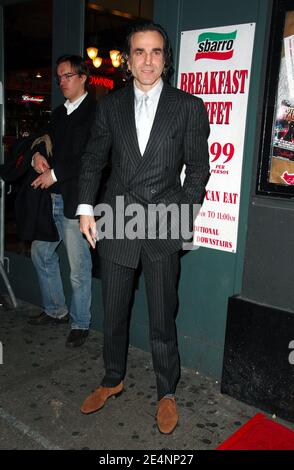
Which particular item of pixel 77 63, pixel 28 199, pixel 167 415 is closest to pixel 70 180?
pixel 28 199

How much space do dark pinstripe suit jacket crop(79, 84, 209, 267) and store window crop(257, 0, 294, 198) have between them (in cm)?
43

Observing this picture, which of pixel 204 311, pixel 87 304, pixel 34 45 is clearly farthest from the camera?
pixel 34 45

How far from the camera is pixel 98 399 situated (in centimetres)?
296

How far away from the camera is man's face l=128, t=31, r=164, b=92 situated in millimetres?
2572

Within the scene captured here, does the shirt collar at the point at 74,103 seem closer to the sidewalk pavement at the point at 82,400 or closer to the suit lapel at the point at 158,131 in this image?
the suit lapel at the point at 158,131

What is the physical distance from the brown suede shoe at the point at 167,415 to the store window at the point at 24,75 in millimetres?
2452

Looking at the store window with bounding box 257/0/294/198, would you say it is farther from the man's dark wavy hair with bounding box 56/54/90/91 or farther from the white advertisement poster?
the man's dark wavy hair with bounding box 56/54/90/91

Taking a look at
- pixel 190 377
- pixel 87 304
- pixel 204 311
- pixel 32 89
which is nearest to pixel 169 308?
pixel 204 311

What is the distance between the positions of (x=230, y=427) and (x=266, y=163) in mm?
1642

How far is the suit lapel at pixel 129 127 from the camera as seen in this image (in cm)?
A: 262

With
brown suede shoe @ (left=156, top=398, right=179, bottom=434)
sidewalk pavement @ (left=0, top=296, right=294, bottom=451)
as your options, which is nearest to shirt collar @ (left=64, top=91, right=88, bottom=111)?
sidewalk pavement @ (left=0, top=296, right=294, bottom=451)

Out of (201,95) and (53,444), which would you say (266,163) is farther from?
(53,444)

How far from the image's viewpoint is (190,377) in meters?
3.46

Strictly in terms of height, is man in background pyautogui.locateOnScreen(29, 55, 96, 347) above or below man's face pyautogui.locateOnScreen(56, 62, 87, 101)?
below
